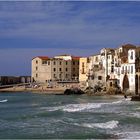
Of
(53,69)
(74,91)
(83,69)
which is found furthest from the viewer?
(53,69)

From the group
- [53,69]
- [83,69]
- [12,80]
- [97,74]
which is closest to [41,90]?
[53,69]

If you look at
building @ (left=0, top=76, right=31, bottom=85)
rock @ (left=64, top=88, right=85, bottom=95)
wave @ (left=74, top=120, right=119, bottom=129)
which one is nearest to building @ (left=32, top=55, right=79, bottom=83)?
building @ (left=0, top=76, right=31, bottom=85)

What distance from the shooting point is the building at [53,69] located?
3425 inches

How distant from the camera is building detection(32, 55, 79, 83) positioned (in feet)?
285

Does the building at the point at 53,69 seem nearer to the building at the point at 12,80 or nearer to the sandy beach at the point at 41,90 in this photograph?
the sandy beach at the point at 41,90

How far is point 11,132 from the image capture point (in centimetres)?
2209

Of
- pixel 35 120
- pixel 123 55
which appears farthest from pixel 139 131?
pixel 123 55

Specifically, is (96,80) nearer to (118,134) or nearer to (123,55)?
(123,55)

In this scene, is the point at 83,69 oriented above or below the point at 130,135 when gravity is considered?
above

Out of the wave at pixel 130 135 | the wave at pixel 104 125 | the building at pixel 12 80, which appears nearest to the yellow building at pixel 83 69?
the building at pixel 12 80

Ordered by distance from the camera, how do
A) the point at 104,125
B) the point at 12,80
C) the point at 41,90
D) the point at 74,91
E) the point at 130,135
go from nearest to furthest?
the point at 130,135
the point at 104,125
the point at 74,91
the point at 41,90
the point at 12,80

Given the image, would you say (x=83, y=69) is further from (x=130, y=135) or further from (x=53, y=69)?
(x=130, y=135)

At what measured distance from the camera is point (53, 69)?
285ft

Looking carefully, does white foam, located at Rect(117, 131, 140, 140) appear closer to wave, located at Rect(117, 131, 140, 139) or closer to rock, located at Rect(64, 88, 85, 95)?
wave, located at Rect(117, 131, 140, 139)
